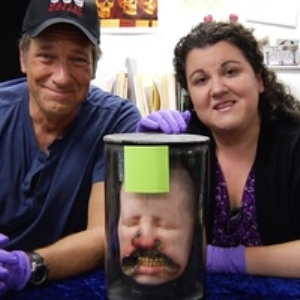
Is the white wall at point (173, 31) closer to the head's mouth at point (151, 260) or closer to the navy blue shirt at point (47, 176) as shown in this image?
the navy blue shirt at point (47, 176)

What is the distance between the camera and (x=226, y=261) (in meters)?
1.00

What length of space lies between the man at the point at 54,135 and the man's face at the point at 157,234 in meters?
0.41

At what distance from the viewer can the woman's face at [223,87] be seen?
1.18 meters

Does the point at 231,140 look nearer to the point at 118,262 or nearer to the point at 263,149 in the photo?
the point at 263,149

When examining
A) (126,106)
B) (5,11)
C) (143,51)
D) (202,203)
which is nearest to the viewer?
(202,203)

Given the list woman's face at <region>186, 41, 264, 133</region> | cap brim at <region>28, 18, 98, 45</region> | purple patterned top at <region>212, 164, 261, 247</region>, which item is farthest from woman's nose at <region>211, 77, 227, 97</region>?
cap brim at <region>28, 18, 98, 45</region>

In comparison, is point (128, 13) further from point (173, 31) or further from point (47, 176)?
point (47, 176)

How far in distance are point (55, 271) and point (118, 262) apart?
21 cm

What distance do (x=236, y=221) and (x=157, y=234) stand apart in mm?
527

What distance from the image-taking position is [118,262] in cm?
78

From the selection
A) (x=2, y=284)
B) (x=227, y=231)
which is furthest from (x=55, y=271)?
(x=227, y=231)

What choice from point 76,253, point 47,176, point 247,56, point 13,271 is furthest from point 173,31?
point 13,271

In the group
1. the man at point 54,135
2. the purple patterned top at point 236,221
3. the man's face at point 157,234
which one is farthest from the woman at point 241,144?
the man's face at point 157,234

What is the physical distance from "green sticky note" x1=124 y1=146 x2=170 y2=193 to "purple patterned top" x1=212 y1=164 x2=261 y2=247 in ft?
1.81
